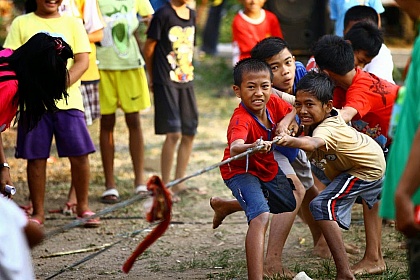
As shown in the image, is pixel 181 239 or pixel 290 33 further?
pixel 290 33

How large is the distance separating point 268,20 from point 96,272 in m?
3.64

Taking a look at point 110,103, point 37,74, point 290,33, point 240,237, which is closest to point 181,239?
point 240,237

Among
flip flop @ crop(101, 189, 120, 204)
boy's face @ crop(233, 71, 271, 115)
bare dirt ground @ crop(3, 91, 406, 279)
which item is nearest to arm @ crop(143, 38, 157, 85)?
flip flop @ crop(101, 189, 120, 204)

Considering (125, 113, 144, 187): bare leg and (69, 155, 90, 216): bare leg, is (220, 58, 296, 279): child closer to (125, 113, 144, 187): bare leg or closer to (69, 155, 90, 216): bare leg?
(69, 155, 90, 216): bare leg

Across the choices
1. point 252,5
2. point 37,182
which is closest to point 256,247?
point 37,182

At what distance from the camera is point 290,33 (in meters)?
10.3

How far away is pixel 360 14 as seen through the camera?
640cm

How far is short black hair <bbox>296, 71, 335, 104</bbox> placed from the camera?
4.56 meters

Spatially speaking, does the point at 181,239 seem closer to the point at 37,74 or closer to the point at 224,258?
the point at 224,258

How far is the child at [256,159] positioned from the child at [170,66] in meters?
2.27

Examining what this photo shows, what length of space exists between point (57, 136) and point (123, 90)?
41.2 inches

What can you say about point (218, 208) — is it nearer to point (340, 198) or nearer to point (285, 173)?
Result: point (285, 173)

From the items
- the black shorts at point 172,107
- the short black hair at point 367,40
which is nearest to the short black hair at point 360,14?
the short black hair at point 367,40

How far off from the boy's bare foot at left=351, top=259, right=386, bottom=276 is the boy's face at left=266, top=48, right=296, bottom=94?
1159mm
